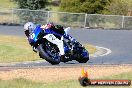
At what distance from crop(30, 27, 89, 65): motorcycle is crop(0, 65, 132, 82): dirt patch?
13.6 metres

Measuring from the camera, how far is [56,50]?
22.9 feet

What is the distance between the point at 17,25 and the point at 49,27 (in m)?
50.9

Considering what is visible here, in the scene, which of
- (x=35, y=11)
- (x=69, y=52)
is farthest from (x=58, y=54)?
(x=35, y=11)

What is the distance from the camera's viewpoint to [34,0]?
56.6 meters

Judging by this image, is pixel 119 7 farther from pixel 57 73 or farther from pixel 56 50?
pixel 56 50

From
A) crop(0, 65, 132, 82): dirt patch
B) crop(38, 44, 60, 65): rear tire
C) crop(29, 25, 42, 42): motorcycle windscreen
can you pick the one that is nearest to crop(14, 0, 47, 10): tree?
crop(0, 65, 132, 82): dirt patch

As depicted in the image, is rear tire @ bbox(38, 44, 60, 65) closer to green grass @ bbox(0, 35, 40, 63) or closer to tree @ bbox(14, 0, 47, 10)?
green grass @ bbox(0, 35, 40, 63)

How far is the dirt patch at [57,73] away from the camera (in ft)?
69.2

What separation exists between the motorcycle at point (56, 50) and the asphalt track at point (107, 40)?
19.3 meters

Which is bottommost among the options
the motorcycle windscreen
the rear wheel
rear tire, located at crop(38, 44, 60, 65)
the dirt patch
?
Answer: the dirt patch

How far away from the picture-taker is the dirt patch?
21.1 meters

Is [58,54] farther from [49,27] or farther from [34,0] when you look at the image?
[34,0]

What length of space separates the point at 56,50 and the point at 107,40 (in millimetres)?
39302

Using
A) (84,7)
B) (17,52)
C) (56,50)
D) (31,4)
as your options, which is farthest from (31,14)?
(56,50)
